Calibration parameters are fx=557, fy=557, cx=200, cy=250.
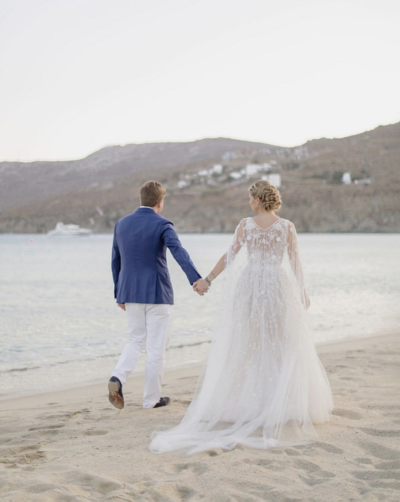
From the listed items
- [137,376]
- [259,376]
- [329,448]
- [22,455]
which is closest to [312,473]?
[329,448]

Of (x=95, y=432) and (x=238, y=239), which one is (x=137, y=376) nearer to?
(x=95, y=432)

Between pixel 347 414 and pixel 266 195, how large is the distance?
1.78 meters

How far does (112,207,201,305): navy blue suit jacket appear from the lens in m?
4.50

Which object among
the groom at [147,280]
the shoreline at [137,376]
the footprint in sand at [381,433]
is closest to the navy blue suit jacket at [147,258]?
the groom at [147,280]

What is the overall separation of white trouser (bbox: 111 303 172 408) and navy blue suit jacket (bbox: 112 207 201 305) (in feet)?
0.32

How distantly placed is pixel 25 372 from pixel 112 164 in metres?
Result: 162

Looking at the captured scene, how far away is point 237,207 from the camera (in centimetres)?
9431

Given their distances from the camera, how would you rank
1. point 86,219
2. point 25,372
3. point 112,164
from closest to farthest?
point 25,372
point 86,219
point 112,164

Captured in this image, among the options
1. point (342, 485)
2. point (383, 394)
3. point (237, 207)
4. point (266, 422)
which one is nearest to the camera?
point (342, 485)

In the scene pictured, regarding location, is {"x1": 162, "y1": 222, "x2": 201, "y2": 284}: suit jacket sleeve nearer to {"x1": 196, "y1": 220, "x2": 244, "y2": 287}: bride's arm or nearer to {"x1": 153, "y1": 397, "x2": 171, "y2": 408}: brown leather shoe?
{"x1": 196, "y1": 220, "x2": 244, "y2": 287}: bride's arm

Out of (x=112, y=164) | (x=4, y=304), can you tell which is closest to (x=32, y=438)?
(x=4, y=304)

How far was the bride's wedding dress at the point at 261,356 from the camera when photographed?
12.7ft

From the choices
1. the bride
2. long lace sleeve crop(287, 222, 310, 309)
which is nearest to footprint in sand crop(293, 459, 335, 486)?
the bride

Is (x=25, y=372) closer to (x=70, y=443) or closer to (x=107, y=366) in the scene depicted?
(x=107, y=366)
